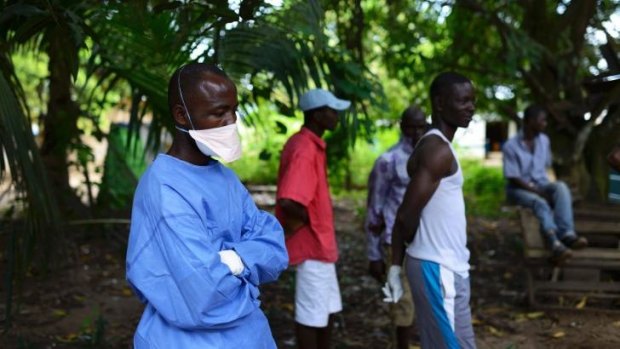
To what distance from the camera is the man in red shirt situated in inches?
148

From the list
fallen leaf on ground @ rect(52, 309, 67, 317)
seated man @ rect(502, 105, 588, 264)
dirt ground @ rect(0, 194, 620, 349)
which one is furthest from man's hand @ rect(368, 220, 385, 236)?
fallen leaf on ground @ rect(52, 309, 67, 317)

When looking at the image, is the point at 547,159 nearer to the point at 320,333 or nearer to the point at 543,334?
the point at 543,334

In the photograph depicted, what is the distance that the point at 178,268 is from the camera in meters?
1.95

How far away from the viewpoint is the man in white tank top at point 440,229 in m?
2.90

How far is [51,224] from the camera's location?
11.0 feet

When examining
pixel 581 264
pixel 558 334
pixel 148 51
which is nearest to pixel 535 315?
pixel 558 334

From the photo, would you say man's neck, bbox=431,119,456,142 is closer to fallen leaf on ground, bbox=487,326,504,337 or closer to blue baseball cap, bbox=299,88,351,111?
blue baseball cap, bbox=299,88,351,111

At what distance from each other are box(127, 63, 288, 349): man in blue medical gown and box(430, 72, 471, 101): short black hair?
121 cm

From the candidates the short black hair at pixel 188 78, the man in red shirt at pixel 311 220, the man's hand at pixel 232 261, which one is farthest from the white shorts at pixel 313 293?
the short black hair at pixel 188 78

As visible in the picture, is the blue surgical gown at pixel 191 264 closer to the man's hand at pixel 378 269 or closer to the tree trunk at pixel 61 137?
the man's hand at pixel 378 269

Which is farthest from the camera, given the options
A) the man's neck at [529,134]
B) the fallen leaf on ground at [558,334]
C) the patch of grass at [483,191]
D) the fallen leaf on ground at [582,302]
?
the patch of grass at [483,191]

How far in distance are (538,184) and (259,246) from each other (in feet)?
15.6

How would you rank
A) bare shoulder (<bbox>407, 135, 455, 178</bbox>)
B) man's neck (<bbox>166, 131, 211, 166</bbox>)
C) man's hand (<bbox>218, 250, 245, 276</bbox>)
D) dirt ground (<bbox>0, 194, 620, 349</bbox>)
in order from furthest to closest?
dirt ground (<bbox>0, 194, 620, 349</bbox>)
bare shoulder (<bbox>407, 135, 455, 178</bbox>)
man's neck (<bbox>166, 131, 211, 166</bbox>)
man's hand (<bbox>218, 250, 245, 276</bbox>)

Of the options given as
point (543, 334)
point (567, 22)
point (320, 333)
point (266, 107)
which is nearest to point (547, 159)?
point (567, 22)
